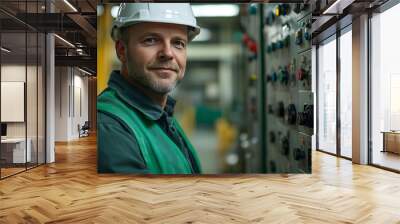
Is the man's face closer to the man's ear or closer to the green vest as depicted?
the man's ear

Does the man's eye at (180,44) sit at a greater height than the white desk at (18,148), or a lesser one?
greater

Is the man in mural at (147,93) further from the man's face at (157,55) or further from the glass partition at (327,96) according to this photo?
the glass partition at (327,96)

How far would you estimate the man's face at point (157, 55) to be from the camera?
5.70 meters

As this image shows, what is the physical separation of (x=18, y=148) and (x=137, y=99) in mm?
2586

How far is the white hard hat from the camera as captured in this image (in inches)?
225

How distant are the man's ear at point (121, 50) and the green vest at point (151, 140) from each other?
1.65ft

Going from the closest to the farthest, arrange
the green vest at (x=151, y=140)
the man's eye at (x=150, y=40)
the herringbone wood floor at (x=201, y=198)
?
1. the herringbone wood floor at (x=201, y=198)
2. the man's eye at (x=150, y=40)
3. the green vest at (x=151, y=140)

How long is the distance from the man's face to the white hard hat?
0.26ft

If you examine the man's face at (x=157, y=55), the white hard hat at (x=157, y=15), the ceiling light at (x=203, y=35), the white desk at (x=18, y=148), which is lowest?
the white desk at (x=18, y=148)

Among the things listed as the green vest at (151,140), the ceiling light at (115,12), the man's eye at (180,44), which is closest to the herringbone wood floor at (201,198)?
the green vest at (151,140)

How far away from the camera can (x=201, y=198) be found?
4.68 meters

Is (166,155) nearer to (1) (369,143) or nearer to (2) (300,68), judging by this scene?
(2) (300,68)

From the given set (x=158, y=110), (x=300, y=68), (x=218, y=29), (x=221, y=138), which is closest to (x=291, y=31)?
(x=300, y=68)

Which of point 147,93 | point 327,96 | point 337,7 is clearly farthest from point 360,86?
point 147,93
